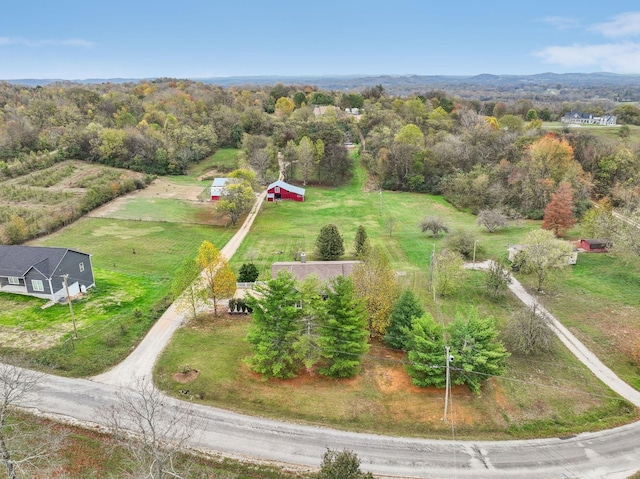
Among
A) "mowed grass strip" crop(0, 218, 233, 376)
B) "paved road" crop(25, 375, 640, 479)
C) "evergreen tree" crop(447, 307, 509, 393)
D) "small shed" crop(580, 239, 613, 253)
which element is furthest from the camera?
"small shed" crop(580, 239, 613, 253)

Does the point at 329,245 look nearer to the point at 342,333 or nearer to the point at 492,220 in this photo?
the point at 342,333

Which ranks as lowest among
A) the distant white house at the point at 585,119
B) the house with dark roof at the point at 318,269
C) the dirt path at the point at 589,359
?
the dirt path at the point at 589,359

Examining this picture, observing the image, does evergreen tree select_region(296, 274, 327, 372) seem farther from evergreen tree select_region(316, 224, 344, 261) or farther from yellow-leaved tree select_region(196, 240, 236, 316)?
evergreen tree select_region(316, 224, 344, 261)

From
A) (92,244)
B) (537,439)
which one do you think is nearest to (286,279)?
(537,439)

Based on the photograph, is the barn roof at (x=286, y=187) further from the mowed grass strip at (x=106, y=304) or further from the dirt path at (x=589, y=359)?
the dirt path at (x=589, y=359)

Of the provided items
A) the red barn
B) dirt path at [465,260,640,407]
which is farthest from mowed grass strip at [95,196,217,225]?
dirt path at [465,260,640,407]

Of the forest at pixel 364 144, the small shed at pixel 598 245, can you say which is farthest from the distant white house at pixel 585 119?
the small shed at pixel 598 245

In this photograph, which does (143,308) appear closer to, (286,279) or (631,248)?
(286,279)
